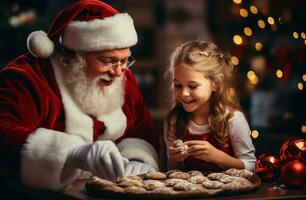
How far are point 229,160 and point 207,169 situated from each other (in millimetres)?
103

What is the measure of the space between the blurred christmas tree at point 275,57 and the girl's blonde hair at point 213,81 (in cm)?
17

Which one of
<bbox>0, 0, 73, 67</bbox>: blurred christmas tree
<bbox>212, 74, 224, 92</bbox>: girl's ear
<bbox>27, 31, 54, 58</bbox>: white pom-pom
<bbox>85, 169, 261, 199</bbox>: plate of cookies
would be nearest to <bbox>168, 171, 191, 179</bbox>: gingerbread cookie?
<bbox>85, 169, 261, 199</bbox>: plate of cookies

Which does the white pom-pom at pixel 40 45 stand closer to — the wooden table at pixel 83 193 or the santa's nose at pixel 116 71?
the santa's nose at pixel 116 71

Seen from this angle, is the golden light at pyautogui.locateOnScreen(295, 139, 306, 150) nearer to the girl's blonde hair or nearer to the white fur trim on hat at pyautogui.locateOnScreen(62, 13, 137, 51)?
the girl's blonde hair

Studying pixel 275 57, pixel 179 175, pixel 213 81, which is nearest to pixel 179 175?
pixel 179 175

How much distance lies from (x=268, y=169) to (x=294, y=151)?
9 centimetres

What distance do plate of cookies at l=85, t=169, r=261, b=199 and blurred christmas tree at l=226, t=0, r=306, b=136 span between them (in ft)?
1.65

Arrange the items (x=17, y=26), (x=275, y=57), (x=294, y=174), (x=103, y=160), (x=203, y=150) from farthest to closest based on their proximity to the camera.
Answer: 1. (x=17, y=26)
2. (x=275, y=57)
3. (x=203, y=150)
4. (x=294, y=174)
5. (x=103, y=160)

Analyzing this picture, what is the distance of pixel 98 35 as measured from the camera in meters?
2.08

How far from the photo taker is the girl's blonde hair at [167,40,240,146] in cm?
212

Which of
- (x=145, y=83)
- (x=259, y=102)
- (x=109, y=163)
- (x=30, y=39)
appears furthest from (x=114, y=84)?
(x=145, y=83)

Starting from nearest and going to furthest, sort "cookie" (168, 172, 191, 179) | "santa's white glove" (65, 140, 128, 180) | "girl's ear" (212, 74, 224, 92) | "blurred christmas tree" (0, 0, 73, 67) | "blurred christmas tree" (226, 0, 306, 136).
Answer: "santa's white glove" (65, 140, 128, 180) → "cookie" (168, 172, 191, 179) → "girl's ear" (212, 74, 224, 92) → "blurred christmas tree" (226, 0, 306, 136) → "blurred christmas tree" (0, 0, 73, 67)

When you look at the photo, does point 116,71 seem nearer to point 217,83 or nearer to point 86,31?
point 86,31

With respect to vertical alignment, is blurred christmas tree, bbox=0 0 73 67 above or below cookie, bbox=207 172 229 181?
above
